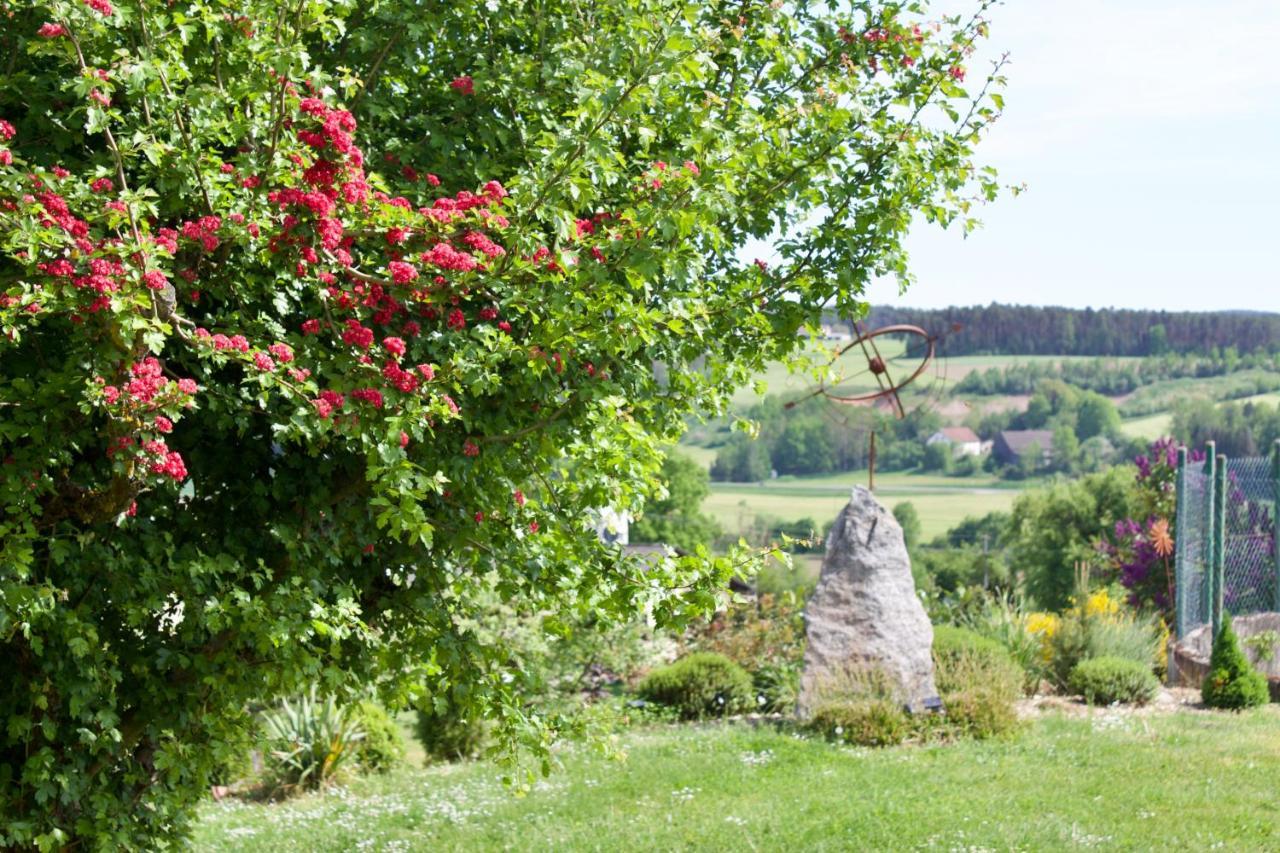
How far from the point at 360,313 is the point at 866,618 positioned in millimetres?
7665

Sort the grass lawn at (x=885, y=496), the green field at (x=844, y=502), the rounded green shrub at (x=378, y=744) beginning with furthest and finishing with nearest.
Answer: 1. the grass lawn at (x=885, y=496)
2. the green field at (x=844, y=502)
3. the rounded green shrub at (x=378, y=744)

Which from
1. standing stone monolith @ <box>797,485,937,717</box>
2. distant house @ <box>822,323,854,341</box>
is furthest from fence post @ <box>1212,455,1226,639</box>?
distant house @ <box>822,323,854,341</box>

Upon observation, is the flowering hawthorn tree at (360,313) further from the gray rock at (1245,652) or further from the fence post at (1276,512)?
the fence post at (1276,512)

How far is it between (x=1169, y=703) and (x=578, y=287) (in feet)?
33.3

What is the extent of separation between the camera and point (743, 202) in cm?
502

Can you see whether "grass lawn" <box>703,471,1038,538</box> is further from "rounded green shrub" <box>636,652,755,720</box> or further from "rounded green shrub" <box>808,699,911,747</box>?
"rounded green shrub" <box>808,699,911,747</box>

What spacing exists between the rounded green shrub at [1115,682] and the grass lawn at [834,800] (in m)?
1.27

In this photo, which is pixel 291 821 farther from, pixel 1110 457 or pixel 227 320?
pixel 1110 457

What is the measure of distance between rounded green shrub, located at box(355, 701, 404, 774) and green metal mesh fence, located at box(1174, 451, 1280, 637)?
878cm

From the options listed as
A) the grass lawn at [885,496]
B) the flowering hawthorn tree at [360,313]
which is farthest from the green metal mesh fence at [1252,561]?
the grass lawn at [885,496]

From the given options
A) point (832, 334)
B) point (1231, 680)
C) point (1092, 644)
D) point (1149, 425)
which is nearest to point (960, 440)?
point (1149, 425)

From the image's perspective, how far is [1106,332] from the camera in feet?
270

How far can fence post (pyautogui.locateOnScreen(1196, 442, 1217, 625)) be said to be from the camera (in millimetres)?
13570

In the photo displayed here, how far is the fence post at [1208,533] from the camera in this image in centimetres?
1357
